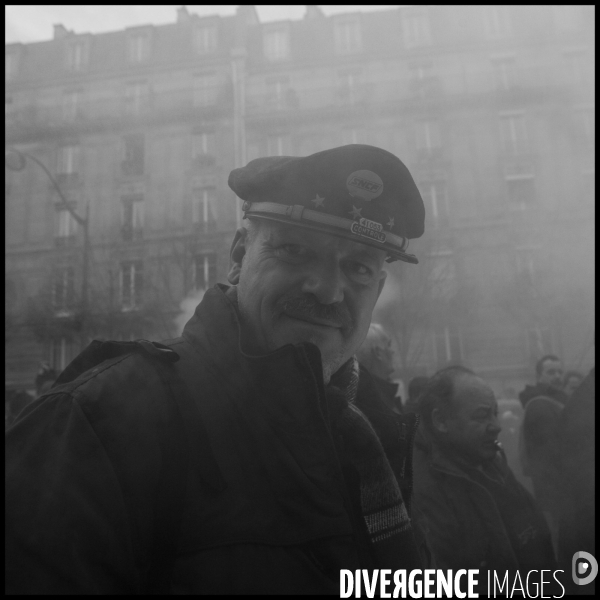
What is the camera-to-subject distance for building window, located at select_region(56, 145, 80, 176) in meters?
10.6

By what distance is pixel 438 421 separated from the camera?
6.86 feet

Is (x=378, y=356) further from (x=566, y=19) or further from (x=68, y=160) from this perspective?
(x=566, y=19)

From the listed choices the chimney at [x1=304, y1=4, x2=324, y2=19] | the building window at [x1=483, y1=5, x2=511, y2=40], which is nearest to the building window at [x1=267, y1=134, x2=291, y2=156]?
the building window at [x1=483, y1=5, x2=511, y2=40]

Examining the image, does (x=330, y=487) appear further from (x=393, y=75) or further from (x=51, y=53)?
(x=51, y=53)

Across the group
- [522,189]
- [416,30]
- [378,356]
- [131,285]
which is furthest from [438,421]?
[416,30]

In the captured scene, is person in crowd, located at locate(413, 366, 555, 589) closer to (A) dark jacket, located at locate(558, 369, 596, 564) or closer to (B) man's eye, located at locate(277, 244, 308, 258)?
(A) dark jacket, located at locate(558, 369, 596, 564)

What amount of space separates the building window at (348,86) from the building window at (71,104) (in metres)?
6.25

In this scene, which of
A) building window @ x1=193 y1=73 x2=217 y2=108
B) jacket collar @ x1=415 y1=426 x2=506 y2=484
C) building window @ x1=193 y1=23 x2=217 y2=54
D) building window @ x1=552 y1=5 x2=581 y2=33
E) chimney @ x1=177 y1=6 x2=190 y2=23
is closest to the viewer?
jacket collar @ x1=415 y1=426 x2=506 y2=484

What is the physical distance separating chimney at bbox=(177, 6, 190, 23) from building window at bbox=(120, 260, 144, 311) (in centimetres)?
1201

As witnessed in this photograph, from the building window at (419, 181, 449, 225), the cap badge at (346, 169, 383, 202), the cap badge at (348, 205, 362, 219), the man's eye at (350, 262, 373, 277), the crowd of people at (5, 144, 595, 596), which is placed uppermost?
the building window at (419, 181, 449, 225)

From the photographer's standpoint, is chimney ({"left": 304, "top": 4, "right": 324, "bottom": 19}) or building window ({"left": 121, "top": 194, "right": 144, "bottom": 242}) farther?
chimney ({"left": 304, "top": 4, "right": 324, "bottom": 19})

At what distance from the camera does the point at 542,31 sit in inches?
611

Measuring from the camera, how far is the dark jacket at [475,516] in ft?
5.45

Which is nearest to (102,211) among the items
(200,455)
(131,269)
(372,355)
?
(131,269)
